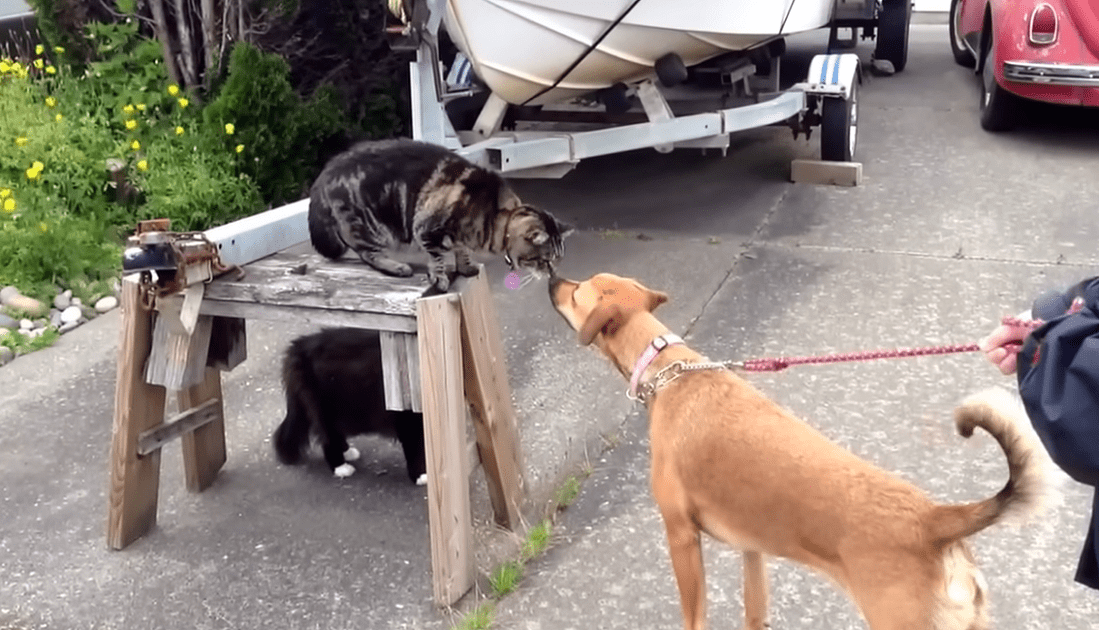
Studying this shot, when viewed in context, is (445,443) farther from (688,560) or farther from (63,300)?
(63,300)

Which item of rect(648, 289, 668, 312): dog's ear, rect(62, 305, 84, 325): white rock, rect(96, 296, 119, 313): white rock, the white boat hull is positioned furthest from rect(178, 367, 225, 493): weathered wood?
the white boat hull

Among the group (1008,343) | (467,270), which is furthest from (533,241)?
(1008,343)

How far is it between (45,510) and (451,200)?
182 centimetres

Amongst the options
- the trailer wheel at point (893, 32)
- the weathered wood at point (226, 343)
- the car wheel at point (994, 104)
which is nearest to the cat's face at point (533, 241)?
the weathered wood at point (226, 343)

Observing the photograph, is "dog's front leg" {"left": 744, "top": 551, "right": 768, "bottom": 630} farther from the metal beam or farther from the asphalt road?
the metal beam

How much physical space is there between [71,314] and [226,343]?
96.2 inches

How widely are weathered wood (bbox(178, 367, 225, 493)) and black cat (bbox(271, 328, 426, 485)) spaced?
25 cm

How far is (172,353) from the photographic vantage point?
3160 mm

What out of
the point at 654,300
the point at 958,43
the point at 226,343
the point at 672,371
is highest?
the point at 958,43

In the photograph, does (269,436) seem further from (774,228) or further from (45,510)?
(774,228)

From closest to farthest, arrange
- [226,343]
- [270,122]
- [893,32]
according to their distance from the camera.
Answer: [226,343]
[270,122]
[893,32]

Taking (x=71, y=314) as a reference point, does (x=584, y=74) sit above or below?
above

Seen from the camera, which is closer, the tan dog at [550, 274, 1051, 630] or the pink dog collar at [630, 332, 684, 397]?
the tan dog at [550, 274, 1051, 630]

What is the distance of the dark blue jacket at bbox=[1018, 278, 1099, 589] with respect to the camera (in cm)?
168
